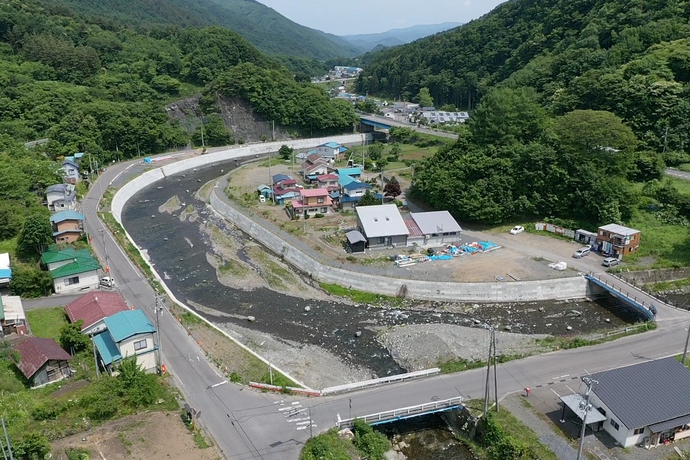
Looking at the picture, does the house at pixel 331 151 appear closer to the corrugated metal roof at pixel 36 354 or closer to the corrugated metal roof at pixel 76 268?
the corrugated metal roof at pixel 76 268

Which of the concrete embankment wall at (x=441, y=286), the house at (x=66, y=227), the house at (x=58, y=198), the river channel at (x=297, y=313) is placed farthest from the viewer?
the house at (x=58, y=198)

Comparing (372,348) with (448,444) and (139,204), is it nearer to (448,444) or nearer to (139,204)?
(448,444)

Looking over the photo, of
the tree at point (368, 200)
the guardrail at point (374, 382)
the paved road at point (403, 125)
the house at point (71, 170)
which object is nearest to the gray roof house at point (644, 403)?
the guardrail at point (374, 382)

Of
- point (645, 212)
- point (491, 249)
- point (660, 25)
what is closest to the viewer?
point (491, 249)

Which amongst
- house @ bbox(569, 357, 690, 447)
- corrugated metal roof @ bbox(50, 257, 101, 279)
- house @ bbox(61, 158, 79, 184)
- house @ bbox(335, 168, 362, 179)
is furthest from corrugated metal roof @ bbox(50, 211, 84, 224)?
house @ bbox(569, 357, 690, 447)

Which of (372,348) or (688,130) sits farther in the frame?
(688,130)

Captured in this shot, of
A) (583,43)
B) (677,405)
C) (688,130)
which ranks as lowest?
(677,405)

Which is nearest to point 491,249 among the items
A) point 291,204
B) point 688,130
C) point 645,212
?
point 645,212
